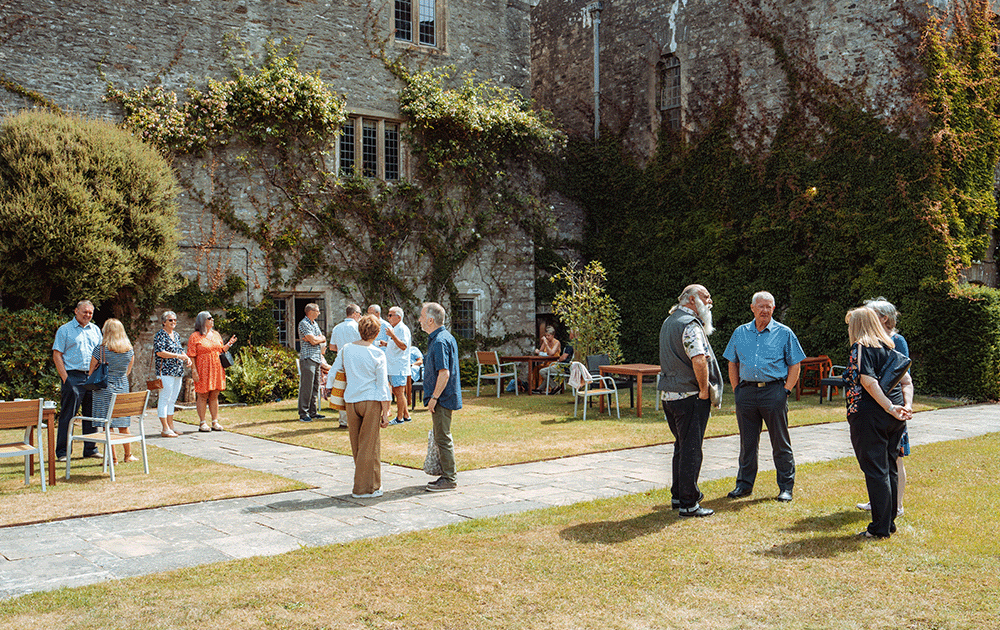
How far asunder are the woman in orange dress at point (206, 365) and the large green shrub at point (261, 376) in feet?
9.65

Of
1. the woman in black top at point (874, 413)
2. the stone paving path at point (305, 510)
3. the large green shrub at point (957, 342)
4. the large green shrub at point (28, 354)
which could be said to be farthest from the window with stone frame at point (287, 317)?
the woman in black top at point (874, 413)

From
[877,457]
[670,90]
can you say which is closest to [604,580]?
[877,457]

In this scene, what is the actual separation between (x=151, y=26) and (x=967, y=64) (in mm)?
14155

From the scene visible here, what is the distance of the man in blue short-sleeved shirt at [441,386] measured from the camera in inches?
275

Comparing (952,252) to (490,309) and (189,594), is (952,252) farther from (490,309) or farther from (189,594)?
(189,594)

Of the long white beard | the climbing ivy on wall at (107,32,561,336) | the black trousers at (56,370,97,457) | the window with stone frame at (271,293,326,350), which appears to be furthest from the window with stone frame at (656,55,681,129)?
the black trousers at (56,370,97,457)

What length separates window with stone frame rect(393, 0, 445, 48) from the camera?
17172 mm

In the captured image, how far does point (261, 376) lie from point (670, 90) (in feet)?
35.7

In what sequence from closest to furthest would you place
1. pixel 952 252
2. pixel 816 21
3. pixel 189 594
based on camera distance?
pixel 189 594 → pixel 952 252 → pixel 816 21

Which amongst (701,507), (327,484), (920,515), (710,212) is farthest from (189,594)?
(710,212)

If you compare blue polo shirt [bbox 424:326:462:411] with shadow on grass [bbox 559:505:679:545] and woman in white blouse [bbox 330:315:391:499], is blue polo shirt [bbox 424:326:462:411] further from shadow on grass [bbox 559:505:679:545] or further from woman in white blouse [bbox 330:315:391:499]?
shadow on grass [bbox 559:505:679:545]

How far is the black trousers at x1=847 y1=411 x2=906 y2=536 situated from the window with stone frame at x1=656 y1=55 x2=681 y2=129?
1392 centimetres

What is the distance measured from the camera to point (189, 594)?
4371 mm

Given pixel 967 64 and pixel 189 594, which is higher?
pixel 967 64
